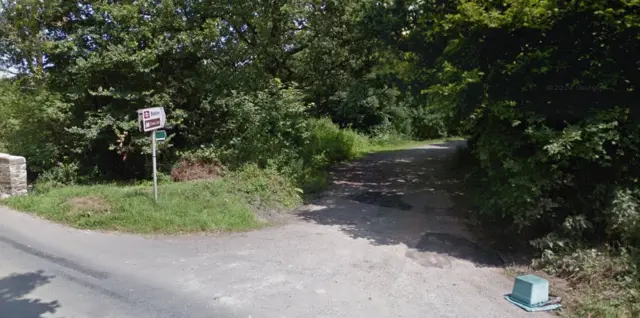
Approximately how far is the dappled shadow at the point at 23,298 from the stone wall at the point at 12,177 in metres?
5.54

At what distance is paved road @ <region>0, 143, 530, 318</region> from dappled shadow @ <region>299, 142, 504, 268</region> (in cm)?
4

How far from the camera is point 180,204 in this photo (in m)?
8.49

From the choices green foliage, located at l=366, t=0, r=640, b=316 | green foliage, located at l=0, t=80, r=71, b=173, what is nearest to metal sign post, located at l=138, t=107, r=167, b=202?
green foliage, located at l=366, t=0, r=640, b=316

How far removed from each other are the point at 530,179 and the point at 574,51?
87.1 inches

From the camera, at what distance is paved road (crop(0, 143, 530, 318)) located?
4855 millimetres

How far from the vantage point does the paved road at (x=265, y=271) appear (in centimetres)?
486

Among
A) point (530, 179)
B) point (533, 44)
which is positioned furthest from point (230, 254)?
point (533, 44)

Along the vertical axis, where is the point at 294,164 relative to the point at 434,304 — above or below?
above

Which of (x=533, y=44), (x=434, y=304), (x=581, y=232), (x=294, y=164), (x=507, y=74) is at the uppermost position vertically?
(x=533, y=44)

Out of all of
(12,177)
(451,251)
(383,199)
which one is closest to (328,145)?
(383,199)

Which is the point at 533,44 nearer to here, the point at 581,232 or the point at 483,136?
the point at 483,136

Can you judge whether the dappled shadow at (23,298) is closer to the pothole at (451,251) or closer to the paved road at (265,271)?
the paved road at (265,271)

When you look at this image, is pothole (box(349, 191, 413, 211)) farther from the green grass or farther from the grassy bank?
the green grass

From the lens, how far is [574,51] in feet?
22.4
